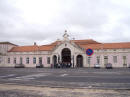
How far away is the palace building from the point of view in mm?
38438

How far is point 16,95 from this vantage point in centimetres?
686

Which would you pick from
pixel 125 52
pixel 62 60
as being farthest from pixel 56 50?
pixel 125 52

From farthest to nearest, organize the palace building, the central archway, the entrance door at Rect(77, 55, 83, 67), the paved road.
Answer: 1. the central archway
2. the entrance door at Rect(77, 55, 83, 67)
3. the palace building
4. the paved road

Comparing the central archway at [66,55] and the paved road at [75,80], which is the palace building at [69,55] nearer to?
the central archway at [66,55]

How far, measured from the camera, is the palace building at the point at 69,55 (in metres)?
38.4

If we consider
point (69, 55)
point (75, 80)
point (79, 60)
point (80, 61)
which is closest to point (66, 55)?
point (69, 55)

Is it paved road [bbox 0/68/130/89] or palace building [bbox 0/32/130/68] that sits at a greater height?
palace building [bbox 0/32/130/68]

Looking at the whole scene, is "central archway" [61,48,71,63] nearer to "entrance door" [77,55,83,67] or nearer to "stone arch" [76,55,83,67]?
"stone arch" [76,55,83,67]

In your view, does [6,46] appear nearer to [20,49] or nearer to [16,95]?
[20,49]

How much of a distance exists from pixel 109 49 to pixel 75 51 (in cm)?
1051

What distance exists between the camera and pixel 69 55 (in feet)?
145

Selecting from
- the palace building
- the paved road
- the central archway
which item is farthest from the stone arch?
the paved road

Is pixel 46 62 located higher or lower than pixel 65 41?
lower

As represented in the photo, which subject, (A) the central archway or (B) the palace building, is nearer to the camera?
(B) the palace building
